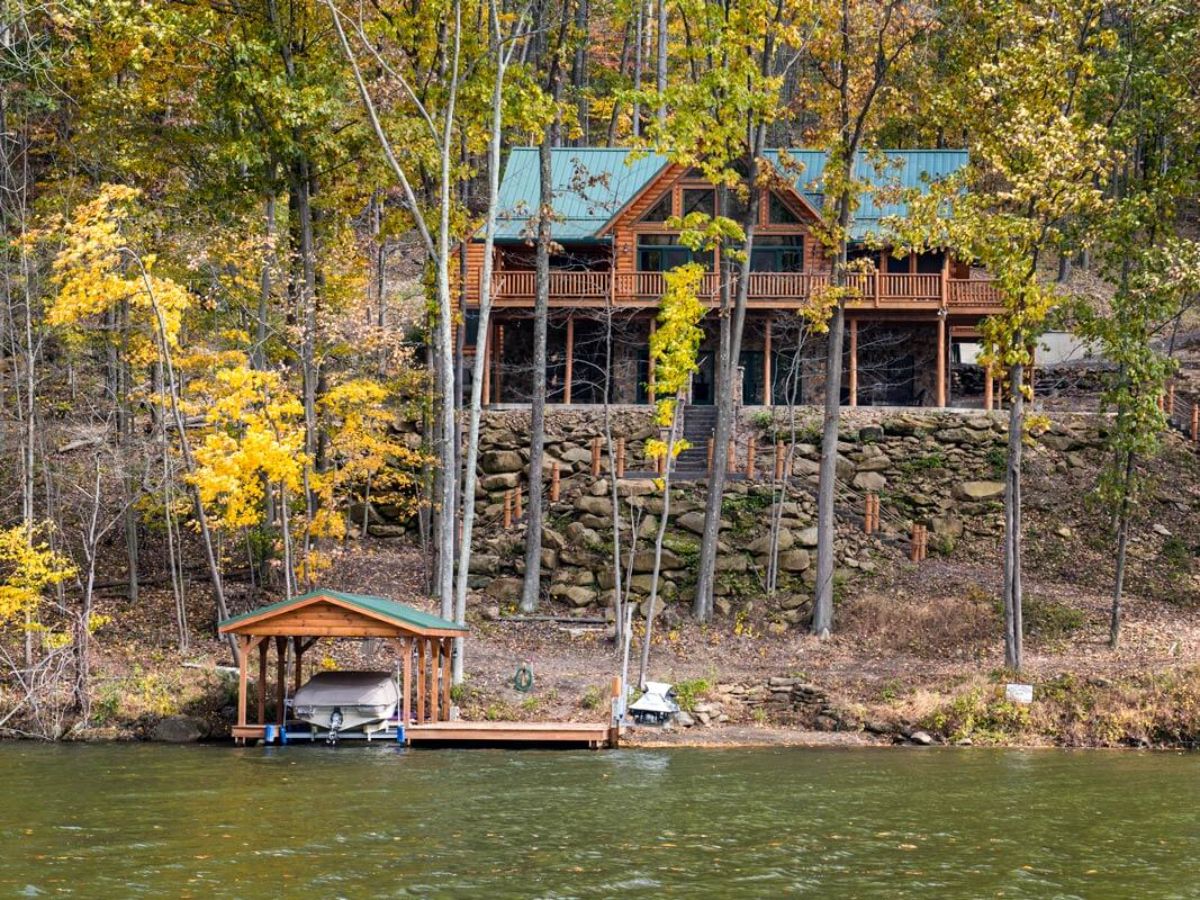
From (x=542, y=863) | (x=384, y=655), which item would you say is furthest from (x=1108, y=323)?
(x=542, y=863)

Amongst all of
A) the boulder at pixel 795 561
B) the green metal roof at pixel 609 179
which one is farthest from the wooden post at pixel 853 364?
the boulder at pixel 795 561

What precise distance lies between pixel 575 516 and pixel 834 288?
8.30 m

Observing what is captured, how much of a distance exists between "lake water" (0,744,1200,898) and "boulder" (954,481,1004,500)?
40.4 feet

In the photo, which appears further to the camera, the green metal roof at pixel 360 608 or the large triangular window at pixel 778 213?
the large triangular window at pixel 778 213

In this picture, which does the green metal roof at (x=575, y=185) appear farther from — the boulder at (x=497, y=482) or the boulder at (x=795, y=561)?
the boulder at (x=795, y=561)

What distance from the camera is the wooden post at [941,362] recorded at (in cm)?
3951

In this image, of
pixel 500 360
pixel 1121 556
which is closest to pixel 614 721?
pixel 1121 556

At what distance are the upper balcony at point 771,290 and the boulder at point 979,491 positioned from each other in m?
6.08

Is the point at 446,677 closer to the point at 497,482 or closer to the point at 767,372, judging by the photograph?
the point at 497,482

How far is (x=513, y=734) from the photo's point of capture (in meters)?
24.5

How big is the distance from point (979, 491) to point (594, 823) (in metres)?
21.2

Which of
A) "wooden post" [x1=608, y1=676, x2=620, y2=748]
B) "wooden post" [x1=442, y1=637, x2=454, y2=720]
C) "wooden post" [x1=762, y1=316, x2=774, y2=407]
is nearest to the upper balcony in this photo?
"wooden post" [x1=762, y1=316, x2=774, y2=407]

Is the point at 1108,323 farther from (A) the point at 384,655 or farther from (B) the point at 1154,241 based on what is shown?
(A) the point at 384,655

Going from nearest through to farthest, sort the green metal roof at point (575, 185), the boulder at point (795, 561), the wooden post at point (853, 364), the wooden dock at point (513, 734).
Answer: the wooden dock at point (513, 734) → the boulder at point (795, 561) → the wooden post at point (853, 364) → the green metal roof at point (575, 185)
